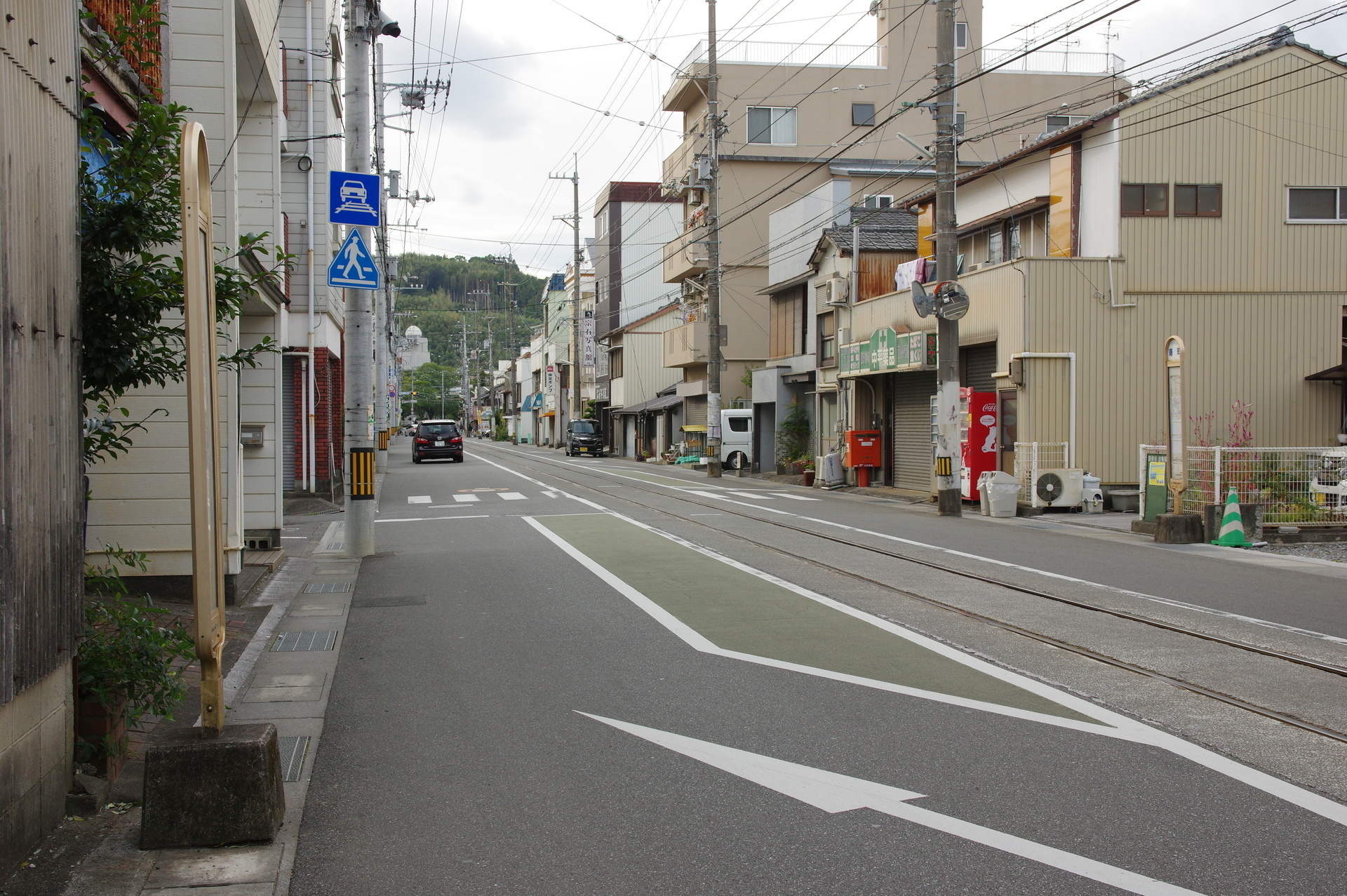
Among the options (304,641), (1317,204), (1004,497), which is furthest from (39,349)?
(1317,204)

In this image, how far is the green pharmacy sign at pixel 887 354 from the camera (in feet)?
77.3

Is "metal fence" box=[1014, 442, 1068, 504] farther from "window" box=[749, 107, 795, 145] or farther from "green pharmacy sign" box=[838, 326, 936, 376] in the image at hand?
"window" box=[749, 107, 795, 145]

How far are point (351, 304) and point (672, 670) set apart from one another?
830cm

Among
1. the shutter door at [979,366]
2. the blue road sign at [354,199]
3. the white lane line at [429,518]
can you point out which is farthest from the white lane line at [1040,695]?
the shutter door at [979,366]

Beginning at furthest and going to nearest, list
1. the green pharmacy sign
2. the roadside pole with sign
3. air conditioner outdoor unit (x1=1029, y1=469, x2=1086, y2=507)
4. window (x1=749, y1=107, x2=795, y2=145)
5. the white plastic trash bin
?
1. window (x1=749, y1=107, x2=795, y2=145)
2. the green pharmacy sign
3. the white plastic trash bin
4. air conditioner outdoor unit (x1=1029, y1=469, x2=1086, y2=507)
5. the roadside pole with sign

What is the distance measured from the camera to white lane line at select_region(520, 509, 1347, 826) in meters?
4.66

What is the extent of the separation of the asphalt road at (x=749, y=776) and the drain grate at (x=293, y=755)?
13 cm

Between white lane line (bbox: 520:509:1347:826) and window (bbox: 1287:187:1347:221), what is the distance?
665 inches

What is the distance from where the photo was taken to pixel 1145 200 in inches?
809

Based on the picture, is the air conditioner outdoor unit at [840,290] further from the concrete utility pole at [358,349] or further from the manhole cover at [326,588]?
the manhole cover at [326,588]

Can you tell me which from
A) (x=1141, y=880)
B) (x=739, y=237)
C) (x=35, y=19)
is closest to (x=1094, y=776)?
(x=1141, y=880)

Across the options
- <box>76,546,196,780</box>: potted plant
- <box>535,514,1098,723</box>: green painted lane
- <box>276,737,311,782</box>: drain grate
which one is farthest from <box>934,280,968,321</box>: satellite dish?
<box>76,546,196,780</box>: potted plant

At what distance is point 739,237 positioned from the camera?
46.4 metres

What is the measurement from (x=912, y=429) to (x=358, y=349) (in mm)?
16363
